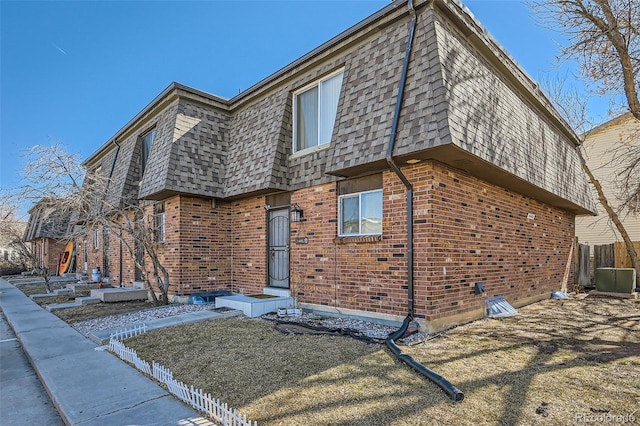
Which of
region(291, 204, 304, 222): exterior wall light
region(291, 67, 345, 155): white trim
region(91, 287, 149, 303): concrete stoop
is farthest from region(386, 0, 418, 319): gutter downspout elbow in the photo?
region(91, 287, 149, 303): concrete stoop

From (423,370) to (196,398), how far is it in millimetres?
2376

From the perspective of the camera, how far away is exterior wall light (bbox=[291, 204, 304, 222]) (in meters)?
8.12

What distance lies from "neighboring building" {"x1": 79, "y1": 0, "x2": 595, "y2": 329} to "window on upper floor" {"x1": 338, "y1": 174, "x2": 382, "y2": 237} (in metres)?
0.03

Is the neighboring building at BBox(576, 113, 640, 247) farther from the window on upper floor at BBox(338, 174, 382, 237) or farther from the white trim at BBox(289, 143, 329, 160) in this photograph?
the white trim at BBox(289, 143, 329, 160)

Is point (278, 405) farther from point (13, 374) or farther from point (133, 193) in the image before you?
point (133, 193)

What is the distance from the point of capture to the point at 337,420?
9.59ft

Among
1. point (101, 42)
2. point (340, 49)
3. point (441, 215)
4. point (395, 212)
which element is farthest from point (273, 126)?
point (101, 42)

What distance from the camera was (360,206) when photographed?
22.9 ft

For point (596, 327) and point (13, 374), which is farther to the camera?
point (596, 327)

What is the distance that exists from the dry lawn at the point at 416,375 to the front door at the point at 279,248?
92.0 inches

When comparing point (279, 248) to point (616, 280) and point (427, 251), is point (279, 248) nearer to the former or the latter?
point (427, 251)

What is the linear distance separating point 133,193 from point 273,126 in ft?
20.1

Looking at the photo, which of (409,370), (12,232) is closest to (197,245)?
(409,370)

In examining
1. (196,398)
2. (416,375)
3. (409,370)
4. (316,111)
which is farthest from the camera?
(316,111)
